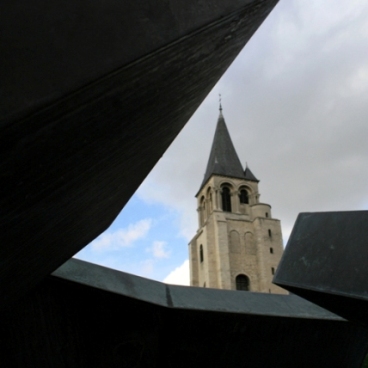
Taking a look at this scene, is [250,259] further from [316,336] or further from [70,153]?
[70,153]

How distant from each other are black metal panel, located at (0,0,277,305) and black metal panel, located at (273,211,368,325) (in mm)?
1900

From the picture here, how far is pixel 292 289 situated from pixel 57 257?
1920 millimetres


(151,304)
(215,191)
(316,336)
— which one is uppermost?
(215,191)

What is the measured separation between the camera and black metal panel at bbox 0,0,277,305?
84 centimetres

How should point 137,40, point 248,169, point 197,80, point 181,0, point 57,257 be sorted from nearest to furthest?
1. point 137,40
2. point 181,0
3. point 197,80
4. point 57,257
5. point 248,169

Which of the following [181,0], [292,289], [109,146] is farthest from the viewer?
[292,289]

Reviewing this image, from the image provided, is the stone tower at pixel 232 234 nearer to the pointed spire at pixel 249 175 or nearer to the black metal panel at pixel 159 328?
the pointed spire at pixel 249 175

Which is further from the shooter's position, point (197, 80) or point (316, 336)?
point (316, 336)

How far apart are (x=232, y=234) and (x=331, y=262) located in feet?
104

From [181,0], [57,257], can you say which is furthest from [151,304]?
[181,0]

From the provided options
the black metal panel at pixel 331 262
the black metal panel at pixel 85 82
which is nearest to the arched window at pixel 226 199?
the black metal panel at pixel 331 262

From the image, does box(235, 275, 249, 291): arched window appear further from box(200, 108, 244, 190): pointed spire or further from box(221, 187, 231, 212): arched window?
box(200, 108, 244, 190): pointed spire

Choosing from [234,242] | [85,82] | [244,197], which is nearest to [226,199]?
[244,197]

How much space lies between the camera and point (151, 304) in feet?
12.4
